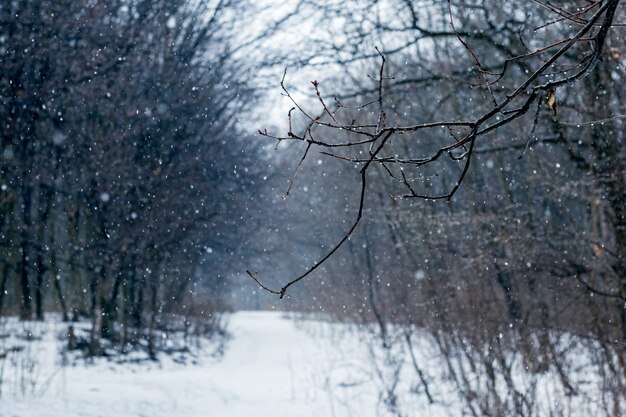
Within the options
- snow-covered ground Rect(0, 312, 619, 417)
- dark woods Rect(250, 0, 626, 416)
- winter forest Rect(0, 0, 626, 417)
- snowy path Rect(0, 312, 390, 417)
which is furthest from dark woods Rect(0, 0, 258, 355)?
dark woods Rect(250, 0, 626, 416)

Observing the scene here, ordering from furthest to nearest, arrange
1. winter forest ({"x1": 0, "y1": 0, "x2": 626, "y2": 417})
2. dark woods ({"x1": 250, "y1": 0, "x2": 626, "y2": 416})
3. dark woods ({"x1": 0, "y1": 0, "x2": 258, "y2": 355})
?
dark woods ({"x1": 0, "y1": 0, "x2": 258, "y2": 355}) → winter forest ({"x1": 0, "y1": 0, "x2": 626, "y2": 417}) → dark woods ({"x1": 250, "y1": 0, "x2": 626, "y2": 416})

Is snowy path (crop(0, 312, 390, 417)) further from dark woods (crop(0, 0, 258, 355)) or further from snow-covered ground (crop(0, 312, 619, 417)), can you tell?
dark woods (crop(0, 0, 258, 355))

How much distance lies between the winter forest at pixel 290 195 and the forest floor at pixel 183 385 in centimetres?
6

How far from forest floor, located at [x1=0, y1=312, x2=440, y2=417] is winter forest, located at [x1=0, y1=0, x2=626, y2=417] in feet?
0.21

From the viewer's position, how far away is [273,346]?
1906cm

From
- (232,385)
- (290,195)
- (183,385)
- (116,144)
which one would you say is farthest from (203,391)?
(116,144)

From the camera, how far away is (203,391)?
1023 centimetres

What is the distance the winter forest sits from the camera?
659cm

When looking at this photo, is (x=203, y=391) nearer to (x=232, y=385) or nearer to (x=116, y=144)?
(x=232, y=385)

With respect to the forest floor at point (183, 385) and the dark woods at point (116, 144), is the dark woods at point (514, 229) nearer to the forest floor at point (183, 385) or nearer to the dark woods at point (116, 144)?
the forest floor at point (183, 385)

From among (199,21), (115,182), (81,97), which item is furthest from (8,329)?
(199,21)

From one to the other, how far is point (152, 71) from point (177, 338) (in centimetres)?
716

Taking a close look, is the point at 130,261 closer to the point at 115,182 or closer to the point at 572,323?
the point at 115,182

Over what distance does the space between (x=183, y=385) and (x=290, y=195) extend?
3.59 m
